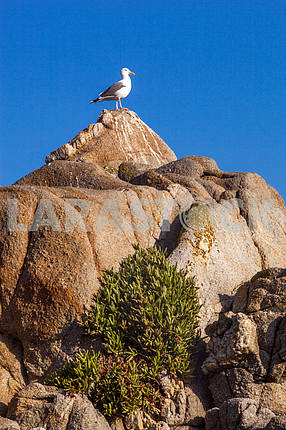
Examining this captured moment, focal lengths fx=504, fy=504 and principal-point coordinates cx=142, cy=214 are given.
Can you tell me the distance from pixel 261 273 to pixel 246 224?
190 inches

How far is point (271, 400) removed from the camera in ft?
41.1

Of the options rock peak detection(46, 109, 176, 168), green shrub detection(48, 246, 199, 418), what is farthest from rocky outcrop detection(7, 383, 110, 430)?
rock peak detection(46, 109, 176, 168)

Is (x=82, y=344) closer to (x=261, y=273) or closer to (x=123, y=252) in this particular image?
(x=123, y=252)

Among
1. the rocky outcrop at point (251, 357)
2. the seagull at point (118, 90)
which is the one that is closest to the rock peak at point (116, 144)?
the seagull at point (118, 90)

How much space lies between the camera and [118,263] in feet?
50.2

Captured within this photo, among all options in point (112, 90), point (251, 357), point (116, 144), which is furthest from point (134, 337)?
point (112, 90)

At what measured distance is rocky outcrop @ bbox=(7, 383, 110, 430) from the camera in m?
11.2

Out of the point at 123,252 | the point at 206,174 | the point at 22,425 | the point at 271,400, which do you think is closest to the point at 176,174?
the point at 206,174

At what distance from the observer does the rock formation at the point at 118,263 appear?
517 inches

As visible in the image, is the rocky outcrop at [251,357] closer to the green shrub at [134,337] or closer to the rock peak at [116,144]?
the green shrub at [134,337]

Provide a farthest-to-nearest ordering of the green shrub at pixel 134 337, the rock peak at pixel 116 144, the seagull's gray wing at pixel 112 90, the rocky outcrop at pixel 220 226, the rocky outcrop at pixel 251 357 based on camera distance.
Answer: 1. the seagull's gray wing at pixel 112 90
2. the rock peak at pixel 116 144
3. the rocky outcrop at pixel 220 226
4. the rocky outcrop at pixel 251 357
5. the green shrub at pixel 134 337

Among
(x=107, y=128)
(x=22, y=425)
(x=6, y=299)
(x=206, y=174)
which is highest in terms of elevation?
(x=107, y=128)

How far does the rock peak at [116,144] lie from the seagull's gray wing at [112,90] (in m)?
1.30

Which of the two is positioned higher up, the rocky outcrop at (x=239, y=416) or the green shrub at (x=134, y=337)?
the green shrub at (x=134, y=337)
